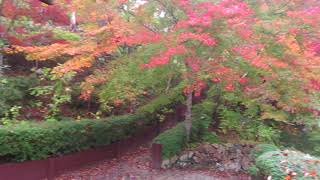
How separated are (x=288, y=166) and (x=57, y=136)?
5.53 metres

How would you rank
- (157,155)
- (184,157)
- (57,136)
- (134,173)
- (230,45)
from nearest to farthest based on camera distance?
(230,45)
(57,136)
(134,173)
(157,155)
(184,157)

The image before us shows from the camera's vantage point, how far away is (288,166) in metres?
6.36

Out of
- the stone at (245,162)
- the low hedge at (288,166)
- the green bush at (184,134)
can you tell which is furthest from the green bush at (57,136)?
the low hedge at (288,166)

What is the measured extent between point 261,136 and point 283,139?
105 cm

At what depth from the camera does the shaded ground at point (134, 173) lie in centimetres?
1062

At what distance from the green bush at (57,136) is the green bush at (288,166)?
4913 mm

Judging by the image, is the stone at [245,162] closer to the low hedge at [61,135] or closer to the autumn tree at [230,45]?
the autumn tree at [230,45]

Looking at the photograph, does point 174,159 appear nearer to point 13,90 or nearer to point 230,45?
point 230,45

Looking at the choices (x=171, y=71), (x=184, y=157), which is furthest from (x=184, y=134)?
(x=171, y=71)

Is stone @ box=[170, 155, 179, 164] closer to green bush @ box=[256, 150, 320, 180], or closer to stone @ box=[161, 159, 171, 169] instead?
stone @ box=[161, 159, 171, 169]

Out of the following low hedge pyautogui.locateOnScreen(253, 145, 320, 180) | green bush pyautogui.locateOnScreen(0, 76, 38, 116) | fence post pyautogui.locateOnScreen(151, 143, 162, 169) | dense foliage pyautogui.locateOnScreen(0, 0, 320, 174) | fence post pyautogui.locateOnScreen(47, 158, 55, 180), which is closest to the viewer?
low hedge pyautogui.locateOnScreen(253, 145, 320, 180)

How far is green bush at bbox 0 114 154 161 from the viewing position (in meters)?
8.74

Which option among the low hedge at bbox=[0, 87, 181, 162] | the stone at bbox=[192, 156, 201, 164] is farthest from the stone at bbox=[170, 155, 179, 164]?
the low hedge at bbox=[0, 87, 181, 162]

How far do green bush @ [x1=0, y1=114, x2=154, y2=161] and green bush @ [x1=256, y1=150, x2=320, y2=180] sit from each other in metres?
4.91
